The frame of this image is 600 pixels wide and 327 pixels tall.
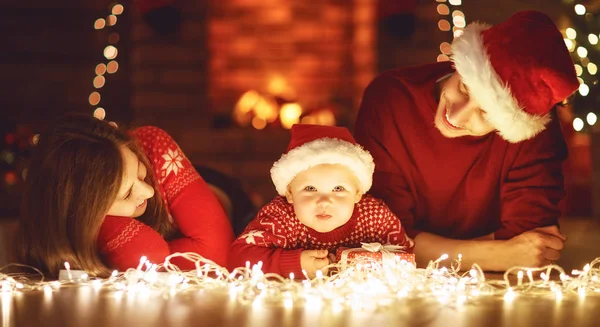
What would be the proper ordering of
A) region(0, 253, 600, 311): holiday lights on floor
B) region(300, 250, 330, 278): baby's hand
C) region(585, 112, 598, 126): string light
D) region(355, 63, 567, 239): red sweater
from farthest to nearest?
region(585, 112, 598, 126): string light, region(355, 63, 567, 239): red sweater, region(300, 250, 330, 278): baby's hand, region(0, 253, 600, 311): holiday lights on floor

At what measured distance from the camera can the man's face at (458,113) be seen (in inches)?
57.9

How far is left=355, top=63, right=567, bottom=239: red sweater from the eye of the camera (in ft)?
5.29

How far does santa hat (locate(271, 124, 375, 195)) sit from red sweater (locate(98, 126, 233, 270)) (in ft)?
0.65

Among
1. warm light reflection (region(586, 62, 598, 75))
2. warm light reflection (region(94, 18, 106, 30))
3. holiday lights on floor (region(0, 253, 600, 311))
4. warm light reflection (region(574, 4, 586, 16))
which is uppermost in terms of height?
warm light reflection (region(94, 18, 106, 30))

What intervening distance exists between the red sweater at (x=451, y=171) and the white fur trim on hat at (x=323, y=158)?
8.8 inches

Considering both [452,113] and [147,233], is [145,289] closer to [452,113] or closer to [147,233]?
[147,233]

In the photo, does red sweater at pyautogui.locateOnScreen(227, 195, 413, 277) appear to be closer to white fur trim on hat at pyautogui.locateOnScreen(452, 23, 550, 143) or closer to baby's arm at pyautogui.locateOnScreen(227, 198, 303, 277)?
baby's arm at pyautogui.locateOnScreen(227, 198, 303, 277)

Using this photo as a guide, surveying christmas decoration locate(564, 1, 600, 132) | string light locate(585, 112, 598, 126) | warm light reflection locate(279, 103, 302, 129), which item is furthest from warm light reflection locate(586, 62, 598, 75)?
warm light reflection locate(279, 103, 302, 129)

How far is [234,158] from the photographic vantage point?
369 centimetres

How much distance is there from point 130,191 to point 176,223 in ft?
0.57

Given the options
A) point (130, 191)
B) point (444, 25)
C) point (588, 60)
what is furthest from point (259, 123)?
point (130, 191)

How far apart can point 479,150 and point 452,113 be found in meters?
0.15

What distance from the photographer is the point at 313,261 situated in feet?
4.44

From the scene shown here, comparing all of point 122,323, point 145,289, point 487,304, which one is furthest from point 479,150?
point 122,323
